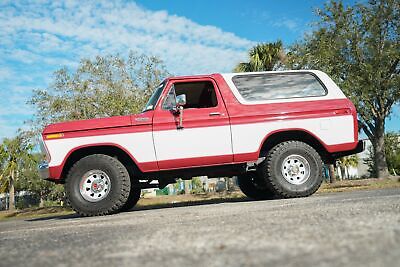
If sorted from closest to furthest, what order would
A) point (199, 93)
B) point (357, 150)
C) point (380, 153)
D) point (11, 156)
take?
point (357, 150) < point (199, 93) < point (380, 153) < point (11, 156)

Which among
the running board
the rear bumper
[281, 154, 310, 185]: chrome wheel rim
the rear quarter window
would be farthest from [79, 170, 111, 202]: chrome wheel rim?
the rear bumper

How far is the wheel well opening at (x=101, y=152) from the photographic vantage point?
5676 mm

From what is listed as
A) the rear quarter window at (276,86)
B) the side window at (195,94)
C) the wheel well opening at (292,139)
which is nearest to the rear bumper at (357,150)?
the wheel well opening at (292,139)

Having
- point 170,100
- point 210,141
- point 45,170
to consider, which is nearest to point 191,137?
point 210,141

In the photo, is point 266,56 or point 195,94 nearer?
point 195,94

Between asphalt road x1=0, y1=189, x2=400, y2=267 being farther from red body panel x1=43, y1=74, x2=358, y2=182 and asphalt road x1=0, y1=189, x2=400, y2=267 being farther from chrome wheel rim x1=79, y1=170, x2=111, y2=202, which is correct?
red body panel x1=43, y1=74, x2=358, y2=182

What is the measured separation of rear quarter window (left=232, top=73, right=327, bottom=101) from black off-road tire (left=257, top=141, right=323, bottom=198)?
A: 0.85m

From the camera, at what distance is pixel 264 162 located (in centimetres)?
587

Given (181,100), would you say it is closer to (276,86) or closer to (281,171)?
(276,86)

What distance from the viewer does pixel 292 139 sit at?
6113 millimetres

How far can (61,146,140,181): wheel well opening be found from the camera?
5.68 meters

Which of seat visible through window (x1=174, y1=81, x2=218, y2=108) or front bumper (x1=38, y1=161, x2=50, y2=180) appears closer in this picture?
front bumper (x1=38, y1=161, x2=50, y2=180)

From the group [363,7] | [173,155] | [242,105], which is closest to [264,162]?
[242,105]

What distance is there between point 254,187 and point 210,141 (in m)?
2.07
